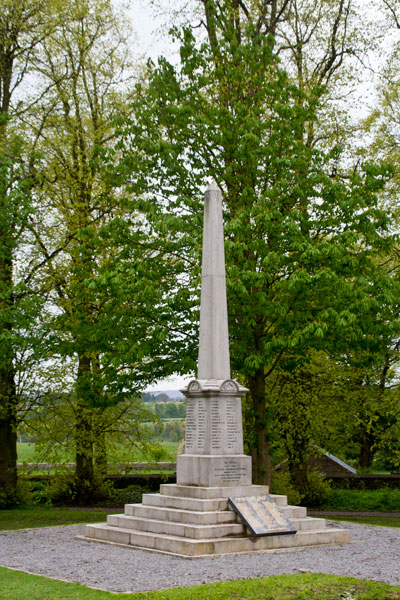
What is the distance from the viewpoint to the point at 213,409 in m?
12.0

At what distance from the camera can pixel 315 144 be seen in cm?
2358

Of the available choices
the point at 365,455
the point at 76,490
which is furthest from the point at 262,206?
the point at 365,455

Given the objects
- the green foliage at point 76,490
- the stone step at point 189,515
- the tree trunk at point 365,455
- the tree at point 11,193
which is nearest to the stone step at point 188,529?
the stone step at point 189,515

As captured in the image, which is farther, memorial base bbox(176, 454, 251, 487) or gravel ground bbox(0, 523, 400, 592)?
memorial base bbox(176, 454, 251, 487)

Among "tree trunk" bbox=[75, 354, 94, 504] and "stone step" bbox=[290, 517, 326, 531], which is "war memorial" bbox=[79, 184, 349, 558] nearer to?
"stone step" bbox=[290, 517, 326, 531]

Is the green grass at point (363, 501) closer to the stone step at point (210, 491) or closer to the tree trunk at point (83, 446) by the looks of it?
the tree trunk at point (83, 446)

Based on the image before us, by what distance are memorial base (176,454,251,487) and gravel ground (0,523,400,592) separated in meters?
1.59

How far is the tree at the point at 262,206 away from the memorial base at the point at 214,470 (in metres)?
3.18

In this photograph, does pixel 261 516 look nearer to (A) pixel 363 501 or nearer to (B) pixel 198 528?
(B) pixel 198 528

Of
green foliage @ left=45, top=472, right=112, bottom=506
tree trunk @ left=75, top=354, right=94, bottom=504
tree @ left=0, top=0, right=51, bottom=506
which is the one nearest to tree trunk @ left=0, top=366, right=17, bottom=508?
tree @ left=0, top=0, right=51, bottom=506

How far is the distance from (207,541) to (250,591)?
2.99m

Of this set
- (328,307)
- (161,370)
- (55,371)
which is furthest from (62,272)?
(328,307)

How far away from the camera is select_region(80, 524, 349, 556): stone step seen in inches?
400

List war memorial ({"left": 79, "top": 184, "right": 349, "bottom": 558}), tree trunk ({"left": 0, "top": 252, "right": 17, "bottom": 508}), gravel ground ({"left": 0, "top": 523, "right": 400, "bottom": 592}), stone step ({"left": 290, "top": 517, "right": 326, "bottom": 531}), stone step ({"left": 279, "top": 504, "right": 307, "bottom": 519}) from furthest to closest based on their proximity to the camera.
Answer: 1. tree trunk ({"left": 0, "top": 252, "right": 17, "bottom": 508})
2. stone step ({"left": 279, "top": 504, "right": 307, "bottom": 519})
3. stone step ({"left": 290, "top": 517, "right": 326, "bottom": 531})
4. war memorial ({"left": 79, "top": 184, "right": 349, "bottom": 558})
5. gravel ground ({"left": 0, "top": 523, "right": 400, "bottom": 592})
